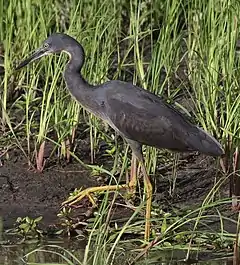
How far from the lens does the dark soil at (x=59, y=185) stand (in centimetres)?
559

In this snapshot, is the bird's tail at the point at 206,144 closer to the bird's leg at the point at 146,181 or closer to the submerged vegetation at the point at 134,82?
the submerged vegetation at the point at 134,82

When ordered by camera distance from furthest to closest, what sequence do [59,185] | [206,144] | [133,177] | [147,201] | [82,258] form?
1. [59,185]
2. [133,177]
3. [206,144]
4. [147,201]
5. [82,258]

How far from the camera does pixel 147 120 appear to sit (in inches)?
211

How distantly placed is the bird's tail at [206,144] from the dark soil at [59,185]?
388 millimetres

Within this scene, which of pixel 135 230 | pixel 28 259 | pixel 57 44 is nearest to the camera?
pixel 28 259

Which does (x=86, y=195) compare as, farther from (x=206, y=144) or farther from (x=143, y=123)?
(x=206, y=144)

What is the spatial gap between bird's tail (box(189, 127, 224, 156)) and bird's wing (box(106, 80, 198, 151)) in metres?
0.05

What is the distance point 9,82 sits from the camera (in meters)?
6.97

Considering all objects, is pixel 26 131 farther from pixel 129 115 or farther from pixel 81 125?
pixel 129 115

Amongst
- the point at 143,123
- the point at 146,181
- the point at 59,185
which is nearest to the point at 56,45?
the point at 143,123

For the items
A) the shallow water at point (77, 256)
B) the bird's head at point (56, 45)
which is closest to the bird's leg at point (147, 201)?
the shallow water at point (77, 256)

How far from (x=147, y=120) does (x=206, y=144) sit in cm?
37

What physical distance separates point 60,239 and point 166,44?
1.41 meters

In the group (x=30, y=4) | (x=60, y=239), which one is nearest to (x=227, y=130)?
(x=60, y=239)
